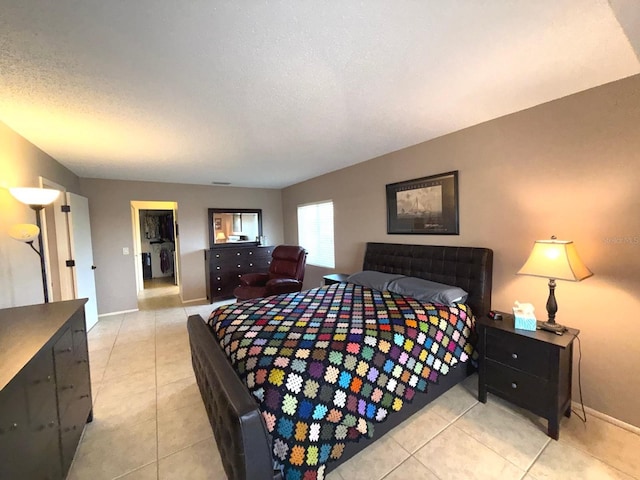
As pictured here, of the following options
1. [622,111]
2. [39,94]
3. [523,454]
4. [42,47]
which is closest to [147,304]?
[39,94]

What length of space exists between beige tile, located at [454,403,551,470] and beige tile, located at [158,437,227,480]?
1.66m

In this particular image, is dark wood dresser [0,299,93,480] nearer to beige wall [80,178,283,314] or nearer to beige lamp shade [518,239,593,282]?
beige lamp shade [518,239,593,282]

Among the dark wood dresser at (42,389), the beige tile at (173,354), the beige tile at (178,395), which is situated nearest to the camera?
the dark wood dresser at (42,389)

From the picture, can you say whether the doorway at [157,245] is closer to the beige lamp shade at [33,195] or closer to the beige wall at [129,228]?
the beige wall at [129,228]

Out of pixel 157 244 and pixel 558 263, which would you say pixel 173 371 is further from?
pixel 157 244

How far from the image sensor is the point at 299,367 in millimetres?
1446

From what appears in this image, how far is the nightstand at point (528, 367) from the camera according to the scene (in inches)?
69.7

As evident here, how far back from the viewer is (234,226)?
18.5 feet

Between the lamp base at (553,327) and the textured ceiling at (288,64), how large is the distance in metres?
1.68

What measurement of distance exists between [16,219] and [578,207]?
4.46 meters

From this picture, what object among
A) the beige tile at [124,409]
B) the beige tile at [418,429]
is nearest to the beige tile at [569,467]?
the beige tile at [418,429]

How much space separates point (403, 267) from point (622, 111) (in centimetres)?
207

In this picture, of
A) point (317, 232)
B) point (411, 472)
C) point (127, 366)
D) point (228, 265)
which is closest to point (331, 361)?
point (411, 472)

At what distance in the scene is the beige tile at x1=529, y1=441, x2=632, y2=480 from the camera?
1510mm
